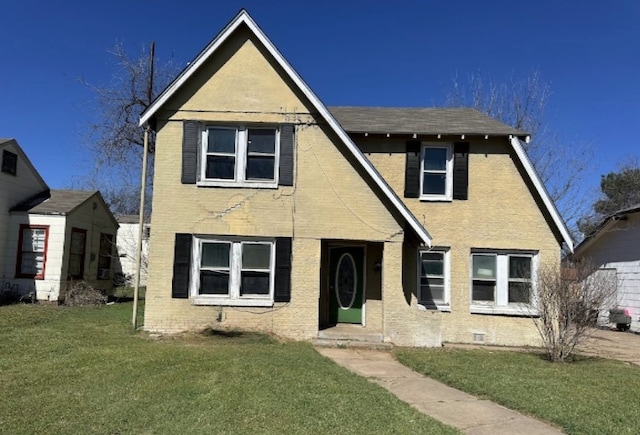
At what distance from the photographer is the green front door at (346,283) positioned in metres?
13.2

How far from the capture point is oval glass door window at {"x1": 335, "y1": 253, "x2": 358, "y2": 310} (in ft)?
43.5

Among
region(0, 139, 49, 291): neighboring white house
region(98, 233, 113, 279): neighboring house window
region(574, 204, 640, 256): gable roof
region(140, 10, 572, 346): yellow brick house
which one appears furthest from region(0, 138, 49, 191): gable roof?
region(574, 204, 640, 256): gable roof

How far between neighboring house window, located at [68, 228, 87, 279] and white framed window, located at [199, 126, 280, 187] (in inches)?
391

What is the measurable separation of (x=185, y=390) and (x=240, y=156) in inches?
261

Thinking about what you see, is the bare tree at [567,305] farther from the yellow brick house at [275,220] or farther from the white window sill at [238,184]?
the white window sill at [238,184]

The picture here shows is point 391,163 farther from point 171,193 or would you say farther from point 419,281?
point 171,193

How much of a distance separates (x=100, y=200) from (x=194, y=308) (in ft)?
40.8

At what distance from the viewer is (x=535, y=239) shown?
13227 millimetres

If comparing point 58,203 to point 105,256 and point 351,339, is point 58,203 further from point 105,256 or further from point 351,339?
point 351,339

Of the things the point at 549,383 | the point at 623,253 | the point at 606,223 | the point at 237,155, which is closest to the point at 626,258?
the point at 623,253

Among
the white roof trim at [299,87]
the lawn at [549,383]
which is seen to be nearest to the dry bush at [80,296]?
the white roof trim at [299,87]

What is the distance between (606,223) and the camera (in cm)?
1912

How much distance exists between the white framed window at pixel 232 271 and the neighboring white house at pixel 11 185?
10280mm

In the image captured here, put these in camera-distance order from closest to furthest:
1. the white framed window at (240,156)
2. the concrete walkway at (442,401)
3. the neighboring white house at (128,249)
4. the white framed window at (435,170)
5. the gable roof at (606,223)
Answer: the concrete walkway at (442,401) < the white framed window at (240,156) < the white framed window at (435,170) < the gable roof at (606,223) < the neighboring white house at (128,249)
